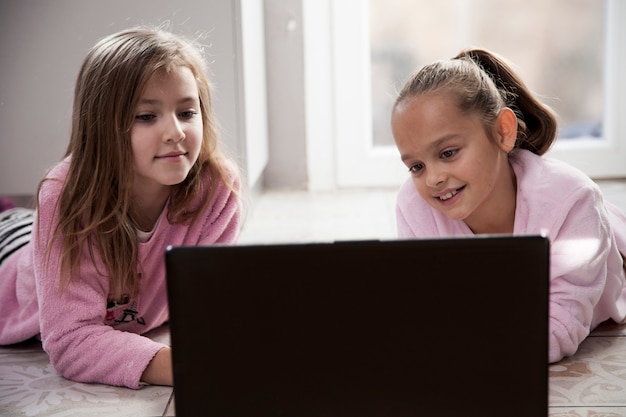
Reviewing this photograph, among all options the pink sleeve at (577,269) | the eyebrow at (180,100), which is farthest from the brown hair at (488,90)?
the eyebrow at (180,100)

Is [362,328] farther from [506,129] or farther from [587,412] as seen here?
[506,129]

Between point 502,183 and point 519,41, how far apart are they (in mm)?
1357

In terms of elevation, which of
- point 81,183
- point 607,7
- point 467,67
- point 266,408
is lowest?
point 266,408

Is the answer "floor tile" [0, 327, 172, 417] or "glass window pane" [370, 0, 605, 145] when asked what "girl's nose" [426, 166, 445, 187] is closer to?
"floor tile" [0, 327, 172, 417]

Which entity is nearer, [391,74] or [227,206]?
[227,206]

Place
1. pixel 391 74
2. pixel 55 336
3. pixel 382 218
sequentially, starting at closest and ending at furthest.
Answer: pixel 55 336
pixel 382 218
pixel 391 74

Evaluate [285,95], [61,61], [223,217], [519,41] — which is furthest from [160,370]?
[519,41]

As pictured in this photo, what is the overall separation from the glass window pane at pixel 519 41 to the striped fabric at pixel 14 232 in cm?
118

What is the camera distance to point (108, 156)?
1.21 meters

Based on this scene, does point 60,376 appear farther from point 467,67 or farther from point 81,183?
point 467,67

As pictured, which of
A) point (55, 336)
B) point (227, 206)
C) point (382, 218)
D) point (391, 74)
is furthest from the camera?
point (391, 74)

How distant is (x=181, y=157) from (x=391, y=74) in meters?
1.46

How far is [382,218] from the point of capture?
2.12m

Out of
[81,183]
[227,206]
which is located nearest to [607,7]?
[227,206]
